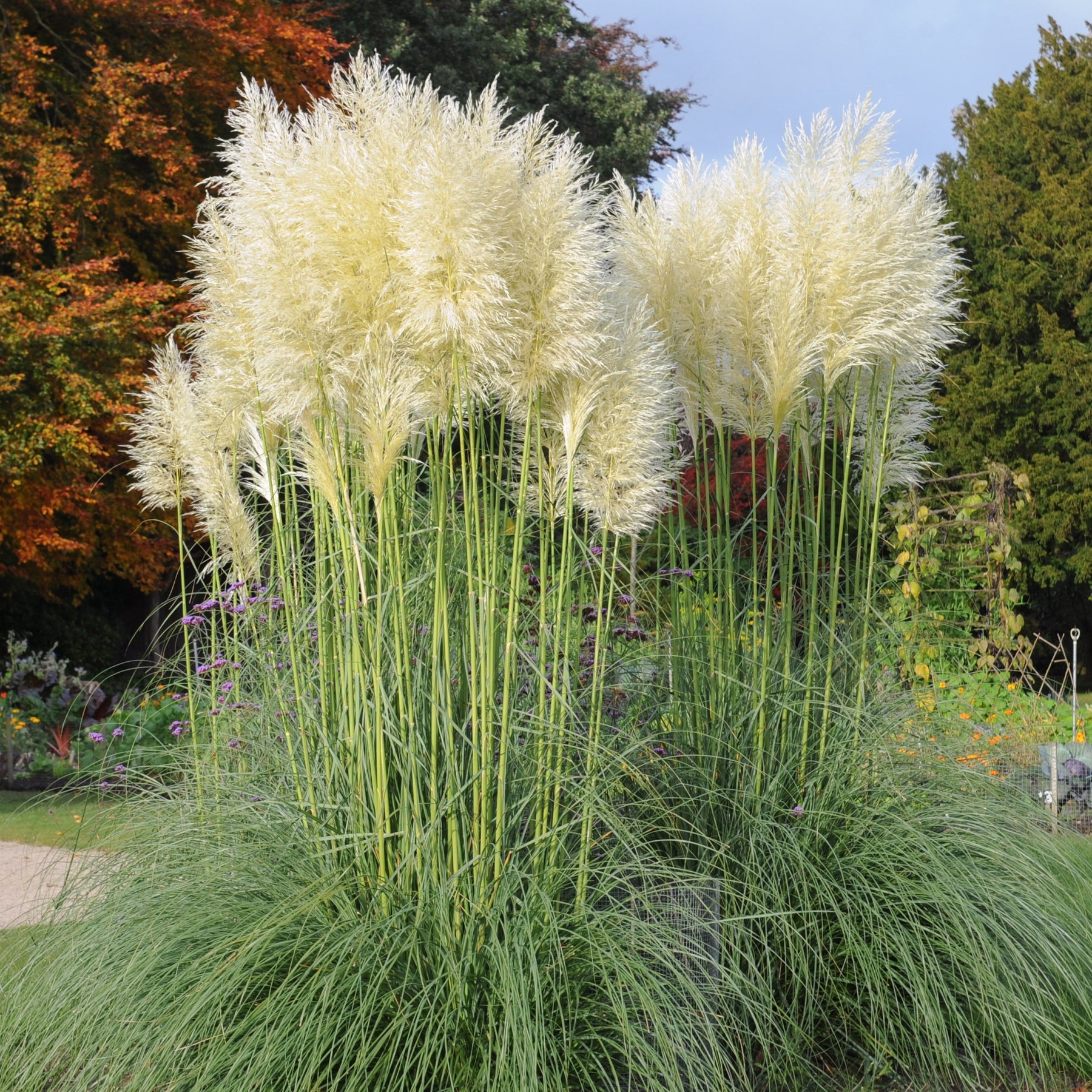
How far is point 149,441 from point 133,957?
220cm

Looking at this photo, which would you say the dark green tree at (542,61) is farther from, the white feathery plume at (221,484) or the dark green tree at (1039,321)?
the white feathery plume at (221,484)

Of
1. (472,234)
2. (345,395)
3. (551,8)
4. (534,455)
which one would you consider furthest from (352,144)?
(551,8)

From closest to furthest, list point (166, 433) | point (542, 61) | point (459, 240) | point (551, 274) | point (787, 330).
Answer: point (459, 240) → point (551, 274) → point (787, 330) → point (166, 433) → point (542, 61)

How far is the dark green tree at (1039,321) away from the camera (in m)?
16.3

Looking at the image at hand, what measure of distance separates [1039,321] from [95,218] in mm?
13137

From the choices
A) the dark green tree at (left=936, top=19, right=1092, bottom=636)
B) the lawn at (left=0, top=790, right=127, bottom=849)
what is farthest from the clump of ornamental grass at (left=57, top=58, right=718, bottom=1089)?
the dark green tree at (left=936, top=19, right=1092, bottom=636)

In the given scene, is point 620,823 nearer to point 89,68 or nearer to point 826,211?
point 826,211

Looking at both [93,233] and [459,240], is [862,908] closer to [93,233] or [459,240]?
[459,240]

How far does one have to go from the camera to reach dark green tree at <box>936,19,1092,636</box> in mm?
16297

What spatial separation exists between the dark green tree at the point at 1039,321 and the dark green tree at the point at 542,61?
16.1 feet

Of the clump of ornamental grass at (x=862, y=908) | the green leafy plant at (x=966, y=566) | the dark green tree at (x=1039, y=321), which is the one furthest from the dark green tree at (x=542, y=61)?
the clump of ornamental grass at (x=862, y=908)

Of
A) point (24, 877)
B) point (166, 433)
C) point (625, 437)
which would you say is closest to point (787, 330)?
point (625, 437)

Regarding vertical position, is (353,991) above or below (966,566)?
below

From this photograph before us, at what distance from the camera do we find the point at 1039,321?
16891 millimetres
